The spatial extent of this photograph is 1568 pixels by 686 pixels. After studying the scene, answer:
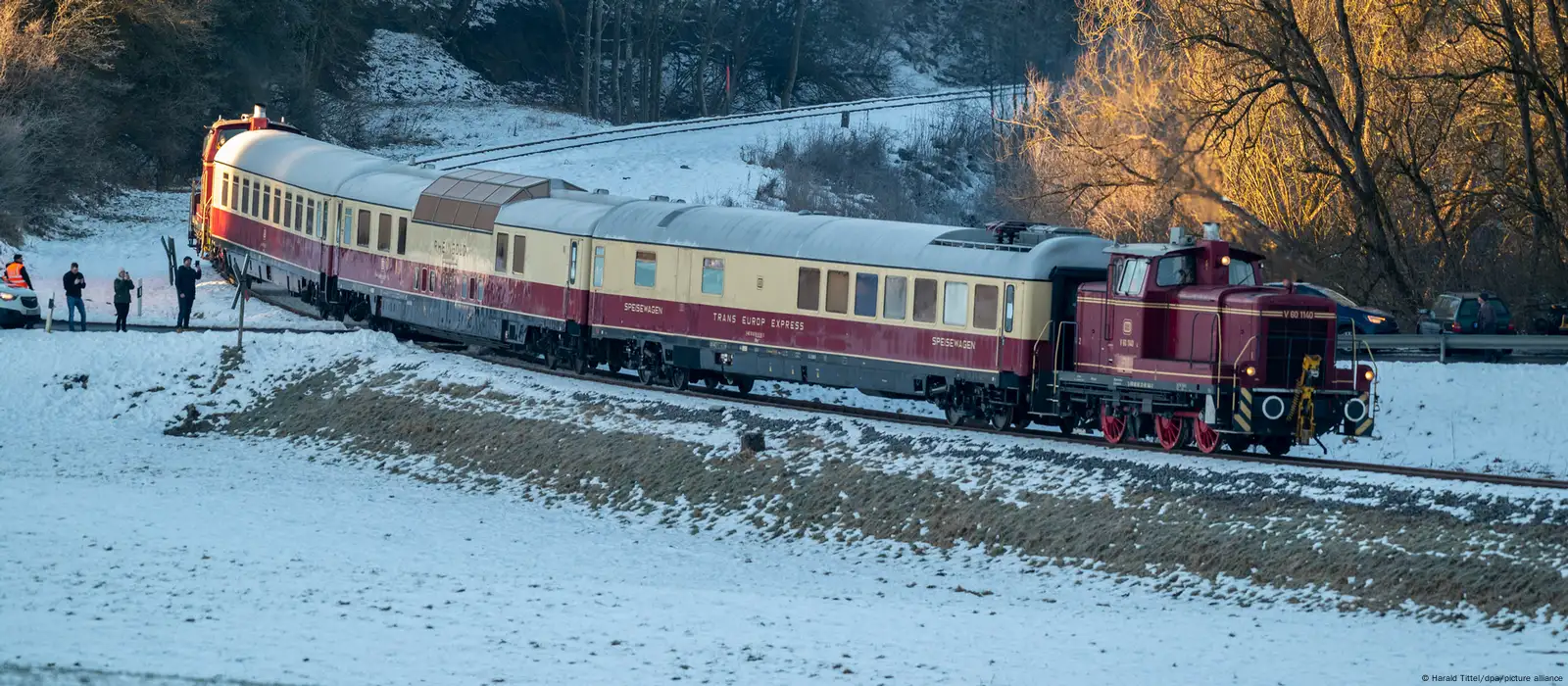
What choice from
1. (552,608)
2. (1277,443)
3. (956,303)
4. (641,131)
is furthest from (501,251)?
(641,131)

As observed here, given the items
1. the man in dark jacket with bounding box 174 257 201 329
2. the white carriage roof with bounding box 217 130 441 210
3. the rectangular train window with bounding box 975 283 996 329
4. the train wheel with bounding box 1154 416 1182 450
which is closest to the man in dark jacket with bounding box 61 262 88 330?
the man in dark jacket with bounding box 174 257 201 329

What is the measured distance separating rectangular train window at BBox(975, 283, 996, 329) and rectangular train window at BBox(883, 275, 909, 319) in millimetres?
1583

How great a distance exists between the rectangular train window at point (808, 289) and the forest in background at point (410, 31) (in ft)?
95.5

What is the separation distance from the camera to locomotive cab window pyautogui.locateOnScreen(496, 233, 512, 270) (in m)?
35.7

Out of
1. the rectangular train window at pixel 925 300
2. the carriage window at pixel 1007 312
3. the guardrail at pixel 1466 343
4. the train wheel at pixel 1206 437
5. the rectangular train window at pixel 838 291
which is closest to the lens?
the train wheel at pixel 1206 437

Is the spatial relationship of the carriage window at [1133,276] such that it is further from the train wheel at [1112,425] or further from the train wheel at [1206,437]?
the train wheel at [1206,437]

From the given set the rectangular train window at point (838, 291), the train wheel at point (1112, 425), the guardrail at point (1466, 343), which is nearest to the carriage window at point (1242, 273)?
the train wheel at point (1112, 425)

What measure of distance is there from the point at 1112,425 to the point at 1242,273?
289 centimetres

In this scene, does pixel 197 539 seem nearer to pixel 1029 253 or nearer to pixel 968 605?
pixel 968 605

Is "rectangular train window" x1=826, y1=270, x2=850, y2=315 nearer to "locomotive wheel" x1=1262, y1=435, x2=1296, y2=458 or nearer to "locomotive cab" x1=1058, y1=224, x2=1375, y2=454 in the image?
"locomotive cab" x1=1058, y1=224, x2=1375, y2=454

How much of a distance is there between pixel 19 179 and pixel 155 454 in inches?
852

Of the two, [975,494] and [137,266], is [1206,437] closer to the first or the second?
[975,494]

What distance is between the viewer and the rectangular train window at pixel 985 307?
26500mm

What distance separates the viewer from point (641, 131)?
6731 cm
